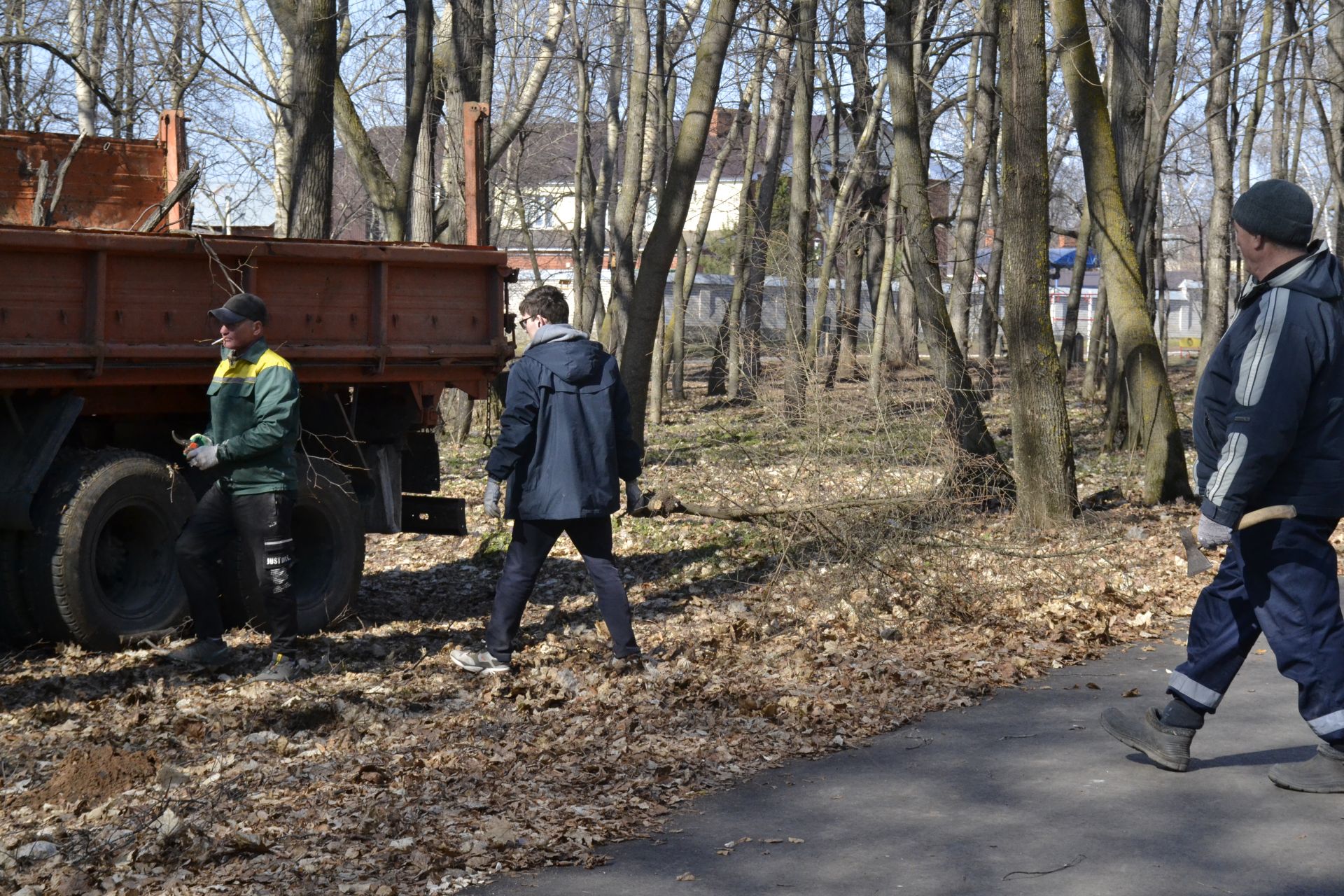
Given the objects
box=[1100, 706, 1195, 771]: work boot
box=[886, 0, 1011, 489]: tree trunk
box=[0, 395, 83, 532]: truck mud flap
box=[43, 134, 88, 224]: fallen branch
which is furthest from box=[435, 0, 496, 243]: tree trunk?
box=[1100, 706, 1195, 771]: work boot

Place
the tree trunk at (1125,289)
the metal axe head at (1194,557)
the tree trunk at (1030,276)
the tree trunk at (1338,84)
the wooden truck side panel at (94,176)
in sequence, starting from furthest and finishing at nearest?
the tree trunk at (1338,84), the tree trunk at (1125,289), the tree trunk at (1030,276), the wooden truck side panel at (94,176), the metal axe head at (1194,557)

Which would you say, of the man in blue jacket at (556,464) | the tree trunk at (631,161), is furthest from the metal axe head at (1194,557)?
the tree trunk at (631,161)

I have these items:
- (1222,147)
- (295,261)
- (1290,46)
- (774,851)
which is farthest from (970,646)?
(1290,46)

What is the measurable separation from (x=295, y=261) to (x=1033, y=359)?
5708 mm

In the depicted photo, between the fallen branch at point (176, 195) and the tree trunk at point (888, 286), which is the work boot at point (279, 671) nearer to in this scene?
the fallen branch at point (176, 195)

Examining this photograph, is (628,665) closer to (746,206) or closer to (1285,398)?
(1285,398)

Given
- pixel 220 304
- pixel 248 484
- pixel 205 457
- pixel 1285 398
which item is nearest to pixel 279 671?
pixel 248 484

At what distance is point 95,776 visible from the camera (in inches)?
204

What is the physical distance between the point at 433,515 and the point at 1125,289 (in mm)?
6595

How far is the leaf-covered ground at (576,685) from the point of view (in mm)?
4441

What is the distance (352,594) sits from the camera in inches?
339

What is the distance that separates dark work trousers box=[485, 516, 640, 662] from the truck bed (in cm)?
206

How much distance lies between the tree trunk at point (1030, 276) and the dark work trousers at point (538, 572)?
4.61 m

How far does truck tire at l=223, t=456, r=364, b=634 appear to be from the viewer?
830 cm
